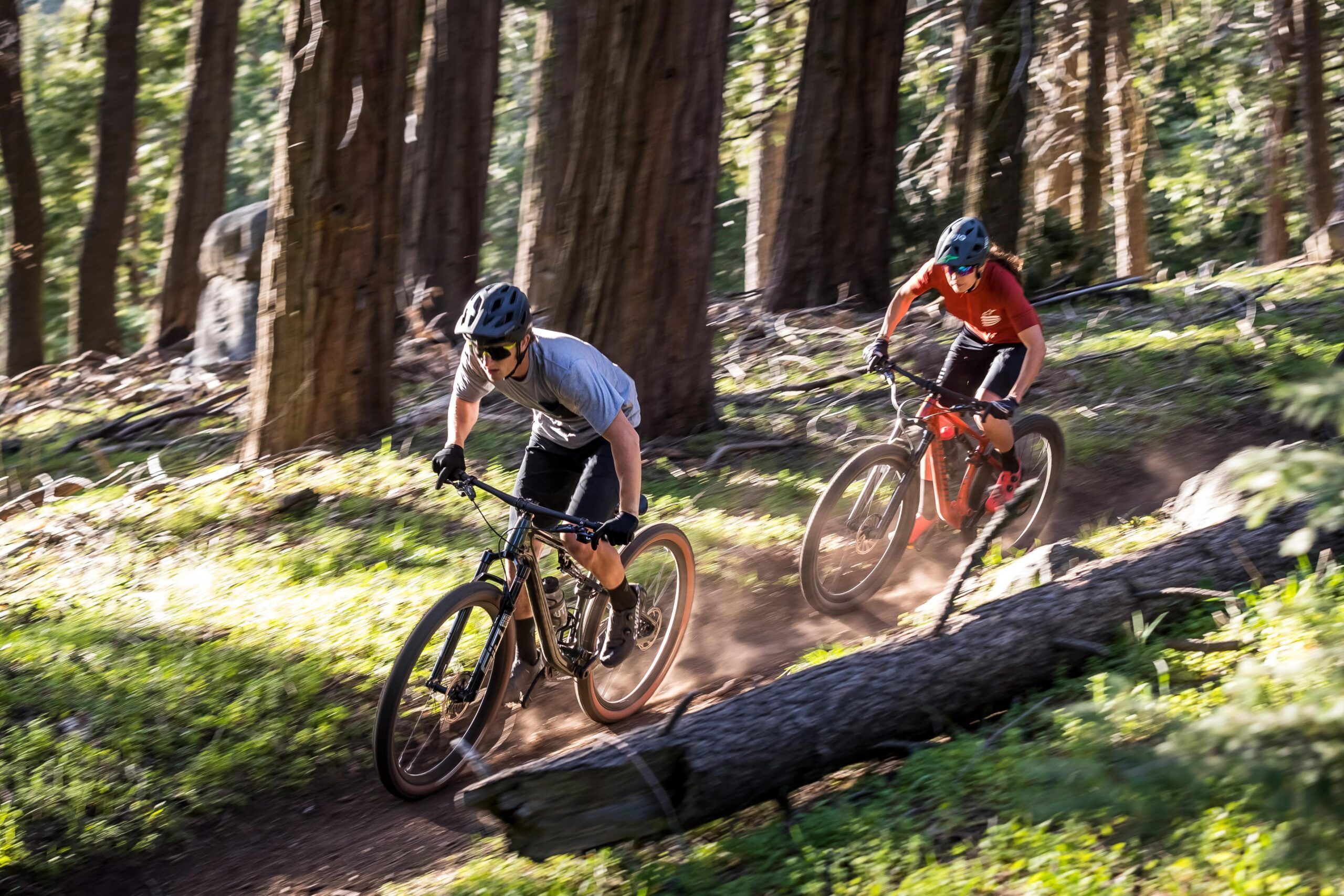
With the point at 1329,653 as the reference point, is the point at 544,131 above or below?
above

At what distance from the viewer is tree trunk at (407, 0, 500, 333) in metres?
15.6

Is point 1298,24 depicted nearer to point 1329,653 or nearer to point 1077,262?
point 1077,262

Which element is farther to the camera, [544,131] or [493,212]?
[493,212]

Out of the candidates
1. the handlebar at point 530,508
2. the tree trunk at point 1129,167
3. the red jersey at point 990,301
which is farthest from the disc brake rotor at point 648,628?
the tree trunk at point 1129,167

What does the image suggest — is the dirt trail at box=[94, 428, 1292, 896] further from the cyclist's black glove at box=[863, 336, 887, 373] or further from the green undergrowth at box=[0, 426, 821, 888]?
the cyclist's black glove at box=[863, 336, 887, 373]

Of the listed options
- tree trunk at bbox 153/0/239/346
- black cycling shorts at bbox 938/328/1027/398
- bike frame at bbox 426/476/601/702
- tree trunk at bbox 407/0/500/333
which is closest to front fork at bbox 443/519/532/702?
bike frame at bbox 426/476/601/702

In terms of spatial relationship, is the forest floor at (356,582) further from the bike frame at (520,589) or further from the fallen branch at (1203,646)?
the fallen branch at (1203,646)

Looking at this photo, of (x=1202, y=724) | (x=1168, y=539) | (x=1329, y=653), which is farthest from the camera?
(x=1168, y=539)

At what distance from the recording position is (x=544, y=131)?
1847 centimetres

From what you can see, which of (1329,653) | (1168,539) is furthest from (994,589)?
(1329,653)

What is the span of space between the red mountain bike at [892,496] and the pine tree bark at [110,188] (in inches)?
604

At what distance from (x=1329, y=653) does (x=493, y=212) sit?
129 feet

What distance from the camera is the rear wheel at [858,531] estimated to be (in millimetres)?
6730

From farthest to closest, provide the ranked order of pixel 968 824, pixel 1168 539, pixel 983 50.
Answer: pixel 983 50, pixel 1168 539, pixel 968 824
